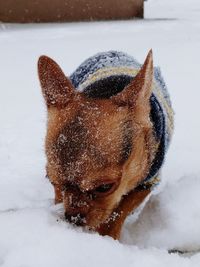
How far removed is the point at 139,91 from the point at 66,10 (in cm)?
960

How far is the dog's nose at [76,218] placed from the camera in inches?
84.3

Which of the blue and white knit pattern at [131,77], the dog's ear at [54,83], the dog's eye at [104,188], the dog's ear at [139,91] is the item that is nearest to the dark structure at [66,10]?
the blue and white knit pattern at [131,77]

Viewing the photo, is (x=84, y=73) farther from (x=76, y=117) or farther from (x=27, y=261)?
(x=27, y=261)

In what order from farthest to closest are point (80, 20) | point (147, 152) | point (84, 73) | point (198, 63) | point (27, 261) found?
point (80, 20) < point (198, 63) < point (84, 73) < point (147, 152) < point (27, 261)

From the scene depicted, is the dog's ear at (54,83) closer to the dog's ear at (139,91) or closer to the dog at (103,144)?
the dog at (103,144)

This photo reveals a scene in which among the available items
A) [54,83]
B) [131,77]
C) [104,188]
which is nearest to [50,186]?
[131,77]

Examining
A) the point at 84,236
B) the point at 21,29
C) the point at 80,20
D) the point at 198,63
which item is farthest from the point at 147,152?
the point at 80,20

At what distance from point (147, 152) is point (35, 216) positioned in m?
0.57

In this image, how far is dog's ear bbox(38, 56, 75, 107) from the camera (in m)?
2.37

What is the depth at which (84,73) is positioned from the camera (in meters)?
3.16

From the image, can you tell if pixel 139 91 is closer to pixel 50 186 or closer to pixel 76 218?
pixel 76 218

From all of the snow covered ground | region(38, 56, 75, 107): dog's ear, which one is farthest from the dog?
the snow covered ground

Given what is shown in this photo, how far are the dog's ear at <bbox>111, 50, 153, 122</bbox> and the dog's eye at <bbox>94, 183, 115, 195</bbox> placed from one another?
1.18 ft

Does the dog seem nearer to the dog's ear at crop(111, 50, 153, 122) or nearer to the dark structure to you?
the dog's ear at crop(111, 50, 153, 122)
